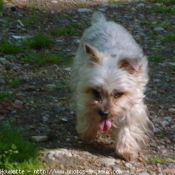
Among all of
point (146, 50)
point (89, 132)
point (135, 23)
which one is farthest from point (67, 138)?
point (135, 23)

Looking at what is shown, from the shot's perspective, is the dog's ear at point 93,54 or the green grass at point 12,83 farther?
the green grass at point 12,83

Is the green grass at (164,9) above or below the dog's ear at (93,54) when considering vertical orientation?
below

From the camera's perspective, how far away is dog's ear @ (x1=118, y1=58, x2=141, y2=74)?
4.97 m

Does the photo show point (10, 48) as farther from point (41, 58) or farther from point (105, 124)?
point (105, 124)

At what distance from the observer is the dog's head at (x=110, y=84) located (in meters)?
4.87

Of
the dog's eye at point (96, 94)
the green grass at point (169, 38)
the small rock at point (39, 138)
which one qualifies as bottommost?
the green grass at point (169, 38)

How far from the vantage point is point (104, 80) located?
486 cm

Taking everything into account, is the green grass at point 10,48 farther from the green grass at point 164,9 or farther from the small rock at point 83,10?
the green grass at point 164,9

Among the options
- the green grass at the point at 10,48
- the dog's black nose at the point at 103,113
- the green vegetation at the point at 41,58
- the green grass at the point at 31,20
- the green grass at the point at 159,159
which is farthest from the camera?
the green grass at the point at 31,20

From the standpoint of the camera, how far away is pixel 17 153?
485 centimetres

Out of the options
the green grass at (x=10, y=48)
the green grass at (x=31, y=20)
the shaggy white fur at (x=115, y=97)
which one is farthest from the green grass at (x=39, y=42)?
Answer: the shaggy white fur at (x=115, y=97)

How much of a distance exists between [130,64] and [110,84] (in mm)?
293

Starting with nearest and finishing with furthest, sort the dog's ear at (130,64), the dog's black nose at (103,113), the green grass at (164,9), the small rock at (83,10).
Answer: the dog's black nose at (103,113) < the dog's ear at (130,64) < the small rock at (83,10) < the green grass at (164,9)

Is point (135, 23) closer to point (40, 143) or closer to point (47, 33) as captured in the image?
point (47, 33)
